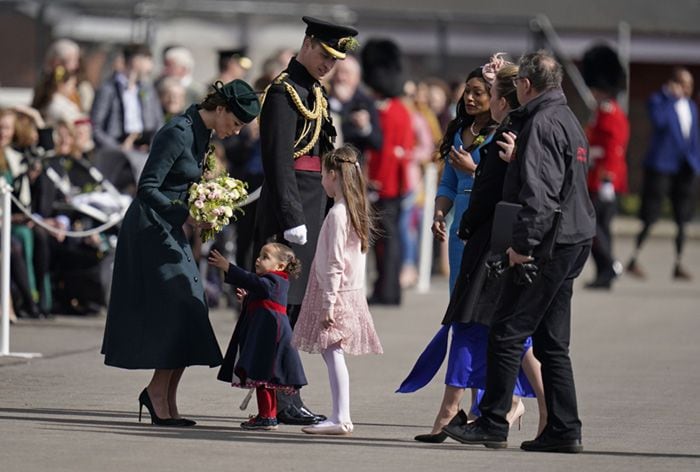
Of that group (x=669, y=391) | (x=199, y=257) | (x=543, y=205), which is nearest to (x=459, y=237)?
(x=543, y=205)

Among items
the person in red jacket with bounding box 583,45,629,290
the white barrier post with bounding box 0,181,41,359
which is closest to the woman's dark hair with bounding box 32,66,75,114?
the white barrier post with bounding box 0,181,41,359

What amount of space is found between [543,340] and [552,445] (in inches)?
20.0

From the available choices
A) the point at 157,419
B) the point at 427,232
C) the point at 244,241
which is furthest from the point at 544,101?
the point at 427,232

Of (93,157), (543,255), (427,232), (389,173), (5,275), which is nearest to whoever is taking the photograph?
(543,255)

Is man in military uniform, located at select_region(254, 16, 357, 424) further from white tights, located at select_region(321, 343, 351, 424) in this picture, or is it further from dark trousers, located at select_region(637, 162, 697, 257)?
dark trousers, located at select_region(637, 162, 697, 257)

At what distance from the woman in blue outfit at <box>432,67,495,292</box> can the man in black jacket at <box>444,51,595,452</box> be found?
70cm

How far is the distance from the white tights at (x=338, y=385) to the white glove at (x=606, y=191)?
1072 cm

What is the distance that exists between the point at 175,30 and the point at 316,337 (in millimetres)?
14479

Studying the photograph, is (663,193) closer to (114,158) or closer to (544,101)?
(114,158)

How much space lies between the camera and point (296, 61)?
9.80 m

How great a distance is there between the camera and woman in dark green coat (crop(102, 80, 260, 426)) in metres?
9.39

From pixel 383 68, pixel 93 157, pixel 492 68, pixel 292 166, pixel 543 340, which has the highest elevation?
pixel 383 68

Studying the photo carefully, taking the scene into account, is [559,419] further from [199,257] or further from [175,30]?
[175,30]

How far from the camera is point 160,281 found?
31.0ft
